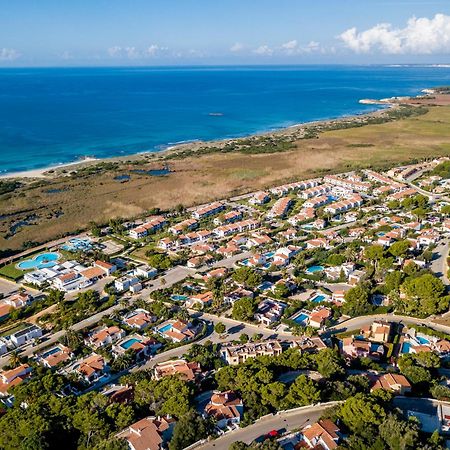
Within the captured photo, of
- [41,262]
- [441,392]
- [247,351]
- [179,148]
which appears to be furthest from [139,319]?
[179,148]

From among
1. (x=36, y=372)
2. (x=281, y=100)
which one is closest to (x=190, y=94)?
(x=281, y=100)

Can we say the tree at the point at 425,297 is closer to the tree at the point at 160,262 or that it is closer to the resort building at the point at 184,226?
the tree at the point at 160,262

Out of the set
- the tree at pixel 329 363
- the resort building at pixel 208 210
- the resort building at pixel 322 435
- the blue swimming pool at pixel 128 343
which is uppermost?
the resort building at pixel 208 210

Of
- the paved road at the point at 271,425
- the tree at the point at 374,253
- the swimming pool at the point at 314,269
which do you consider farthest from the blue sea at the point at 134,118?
the paved road at the point at 271,425

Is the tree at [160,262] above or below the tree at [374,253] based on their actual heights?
below

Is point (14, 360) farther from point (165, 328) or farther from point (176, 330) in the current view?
point (176, 330)

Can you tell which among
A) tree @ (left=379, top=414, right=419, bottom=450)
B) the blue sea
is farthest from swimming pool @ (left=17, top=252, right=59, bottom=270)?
the blue sea

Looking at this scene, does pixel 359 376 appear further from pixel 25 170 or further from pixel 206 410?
pixel 25 170

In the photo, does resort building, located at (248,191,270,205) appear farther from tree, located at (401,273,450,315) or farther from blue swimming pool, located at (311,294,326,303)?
tree, located at (401,273,450,315)
